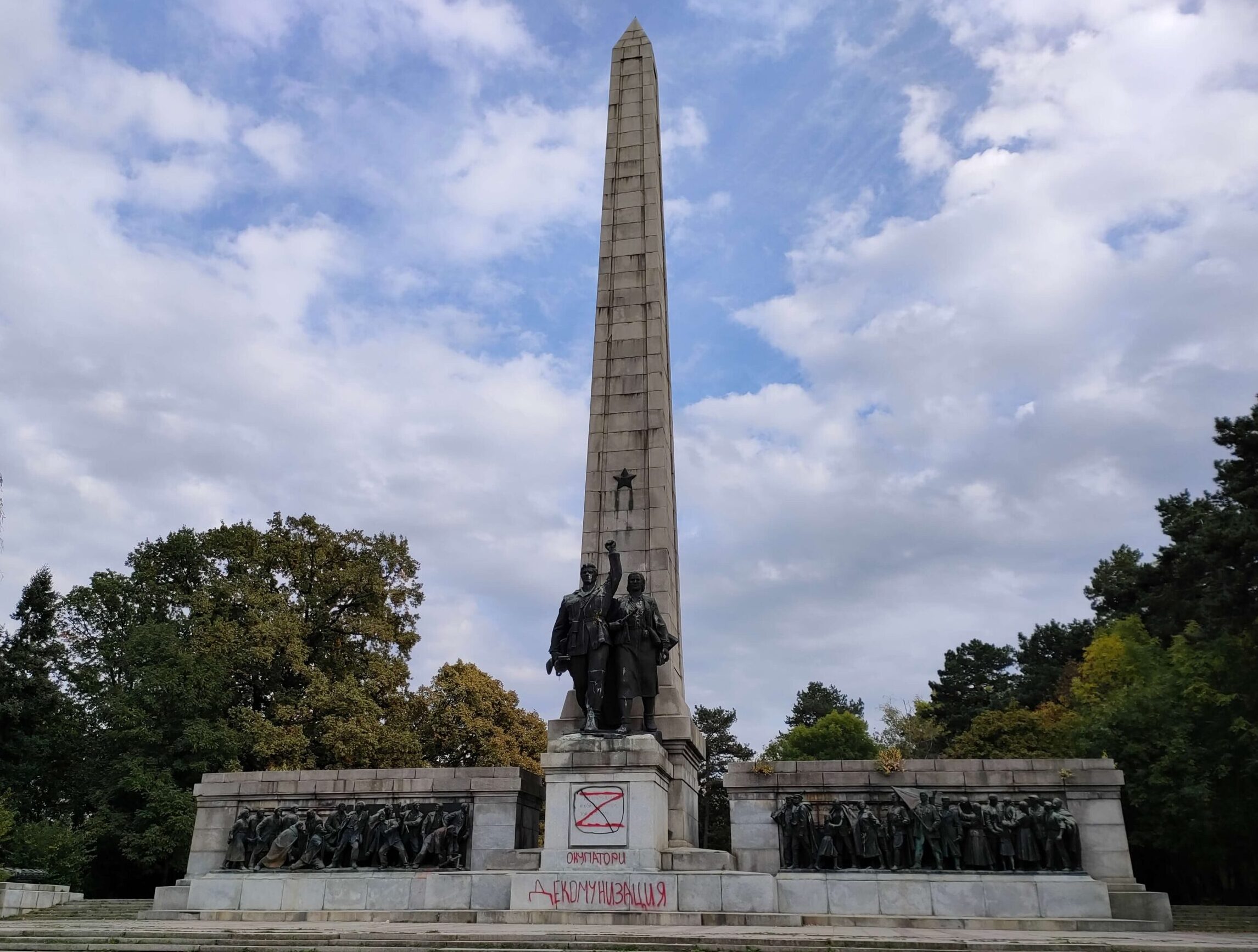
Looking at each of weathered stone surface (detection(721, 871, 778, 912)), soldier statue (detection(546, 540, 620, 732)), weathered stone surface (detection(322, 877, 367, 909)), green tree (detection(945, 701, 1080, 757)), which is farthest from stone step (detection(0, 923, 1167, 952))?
green tree (detection(945, 701, 1080, 757))

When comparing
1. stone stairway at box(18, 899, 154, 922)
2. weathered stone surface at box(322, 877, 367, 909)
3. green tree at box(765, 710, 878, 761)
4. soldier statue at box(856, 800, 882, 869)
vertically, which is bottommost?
stone stairway at box(18, 899, 154, 922)

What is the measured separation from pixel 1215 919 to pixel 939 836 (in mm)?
6852

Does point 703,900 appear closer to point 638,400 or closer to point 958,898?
point 958,898

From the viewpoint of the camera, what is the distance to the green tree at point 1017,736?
32.5 metres

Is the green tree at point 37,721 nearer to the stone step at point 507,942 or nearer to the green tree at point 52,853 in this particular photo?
the green tree at point 52,853

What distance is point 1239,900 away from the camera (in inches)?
1102

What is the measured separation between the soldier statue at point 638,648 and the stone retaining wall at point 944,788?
1866mm

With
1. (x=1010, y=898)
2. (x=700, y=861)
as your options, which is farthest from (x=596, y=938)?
(x=1010, y=898)

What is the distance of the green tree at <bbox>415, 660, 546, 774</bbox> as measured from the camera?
105 ft

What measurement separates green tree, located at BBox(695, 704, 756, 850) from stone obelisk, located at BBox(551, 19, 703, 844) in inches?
1132

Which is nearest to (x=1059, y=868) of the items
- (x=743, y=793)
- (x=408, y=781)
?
(x=743, y=793)

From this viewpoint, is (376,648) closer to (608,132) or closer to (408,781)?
(408,781)

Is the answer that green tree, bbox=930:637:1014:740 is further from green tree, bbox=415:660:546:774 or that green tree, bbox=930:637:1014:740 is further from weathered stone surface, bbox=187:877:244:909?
weathered stone surface, bbox=187:877:244:909

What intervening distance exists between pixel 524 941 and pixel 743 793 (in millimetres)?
5790
